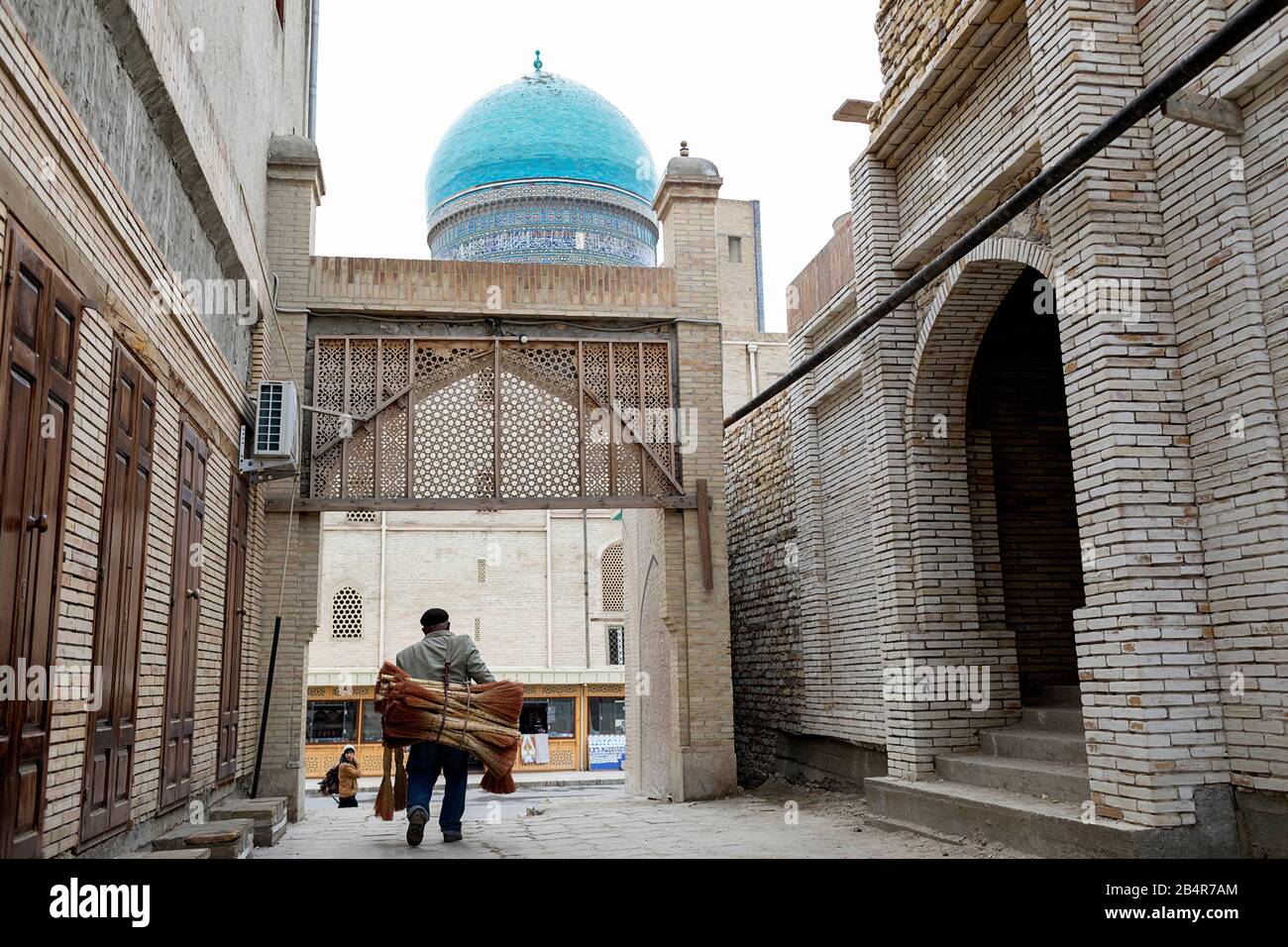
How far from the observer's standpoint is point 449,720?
714 cm

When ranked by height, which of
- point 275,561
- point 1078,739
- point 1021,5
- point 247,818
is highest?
point 1021,5

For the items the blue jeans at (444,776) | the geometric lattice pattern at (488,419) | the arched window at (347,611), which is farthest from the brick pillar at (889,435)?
the arched window at (347,611)

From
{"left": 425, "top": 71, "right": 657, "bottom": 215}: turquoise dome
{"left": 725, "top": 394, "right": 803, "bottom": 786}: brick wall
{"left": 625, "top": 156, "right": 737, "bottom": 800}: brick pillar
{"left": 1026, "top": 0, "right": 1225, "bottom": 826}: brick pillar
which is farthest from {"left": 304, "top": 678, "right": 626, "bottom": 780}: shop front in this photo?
{"left": 1026, "top": 0, "right": 1225, "bottom": 826}: brick pillar

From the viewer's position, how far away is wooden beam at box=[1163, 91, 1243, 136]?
17.8ft

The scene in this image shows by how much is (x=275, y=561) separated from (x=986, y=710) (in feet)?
21.1

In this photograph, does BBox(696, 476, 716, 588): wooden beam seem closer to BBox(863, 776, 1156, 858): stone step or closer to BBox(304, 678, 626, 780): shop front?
BBox(863, 776, 1156, 858): stone step

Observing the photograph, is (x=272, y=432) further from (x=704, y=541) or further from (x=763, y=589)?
(x=763, y=589)

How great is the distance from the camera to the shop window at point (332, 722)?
24.8 metres

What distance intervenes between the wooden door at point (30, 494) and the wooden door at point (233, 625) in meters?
4.16

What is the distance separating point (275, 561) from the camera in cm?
1048

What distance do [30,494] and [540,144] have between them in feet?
74.3
